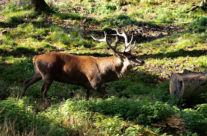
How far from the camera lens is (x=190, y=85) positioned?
7742 millimetres


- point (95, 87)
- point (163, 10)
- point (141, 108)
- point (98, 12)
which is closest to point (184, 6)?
point (163, 10)

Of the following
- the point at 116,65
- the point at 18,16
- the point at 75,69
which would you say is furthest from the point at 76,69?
the point at 18,16

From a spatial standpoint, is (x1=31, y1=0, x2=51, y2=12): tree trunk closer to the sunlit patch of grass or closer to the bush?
the sunlit patch of grass

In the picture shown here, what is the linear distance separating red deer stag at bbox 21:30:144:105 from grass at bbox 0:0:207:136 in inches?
23.2

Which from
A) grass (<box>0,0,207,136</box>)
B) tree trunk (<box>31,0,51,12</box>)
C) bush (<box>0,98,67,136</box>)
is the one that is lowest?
grass (<box>0,0,207,136</box>)

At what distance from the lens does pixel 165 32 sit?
15398 millimetres

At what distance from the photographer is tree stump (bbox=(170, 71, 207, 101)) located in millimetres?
7754

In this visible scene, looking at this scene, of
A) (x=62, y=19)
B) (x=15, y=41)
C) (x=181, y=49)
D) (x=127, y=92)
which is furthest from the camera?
(x=62, y=19)

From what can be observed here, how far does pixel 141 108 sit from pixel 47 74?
316 centimetres

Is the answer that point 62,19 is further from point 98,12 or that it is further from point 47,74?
point 47,74

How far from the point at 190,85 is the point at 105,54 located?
18.2 ft

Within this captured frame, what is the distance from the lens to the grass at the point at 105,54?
18.0 feet

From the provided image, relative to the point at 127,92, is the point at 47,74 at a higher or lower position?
higher

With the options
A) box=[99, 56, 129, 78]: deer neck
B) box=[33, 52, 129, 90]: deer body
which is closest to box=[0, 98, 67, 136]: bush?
box=[33, 52, 129, 90]: deer body
